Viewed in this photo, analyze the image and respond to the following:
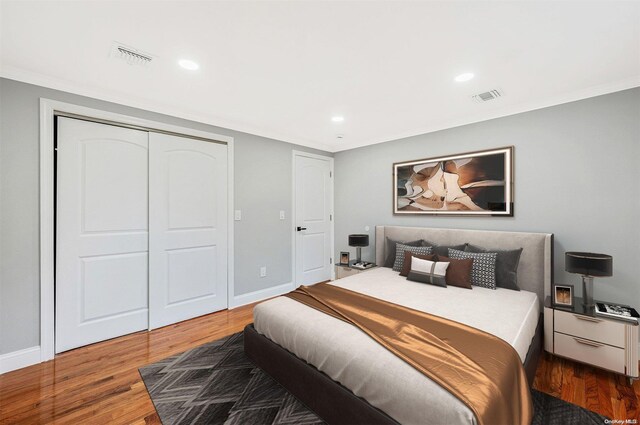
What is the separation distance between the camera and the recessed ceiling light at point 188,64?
2.08 m

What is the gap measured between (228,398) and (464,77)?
10.3 feet

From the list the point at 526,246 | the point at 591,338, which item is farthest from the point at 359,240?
the point at 591,338

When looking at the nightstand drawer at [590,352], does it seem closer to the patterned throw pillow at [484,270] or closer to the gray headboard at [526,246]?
the gray headboard at [526,246]

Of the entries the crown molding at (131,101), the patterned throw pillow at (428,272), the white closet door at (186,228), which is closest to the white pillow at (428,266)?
the patterned throw pillow at (428,272)

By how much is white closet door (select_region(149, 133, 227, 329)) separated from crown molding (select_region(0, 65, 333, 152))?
28 centimetres

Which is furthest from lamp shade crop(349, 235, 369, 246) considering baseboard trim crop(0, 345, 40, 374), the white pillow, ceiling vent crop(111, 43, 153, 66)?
baseboard trim crop(0, 345, 40, 374)

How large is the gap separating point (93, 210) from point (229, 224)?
1.39 m

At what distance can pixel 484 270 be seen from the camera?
2.74m

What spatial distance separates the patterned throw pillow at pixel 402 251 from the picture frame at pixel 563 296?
119 cm

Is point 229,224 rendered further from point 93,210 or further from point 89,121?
point 89,121

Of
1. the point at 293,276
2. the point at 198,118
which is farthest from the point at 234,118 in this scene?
the point at 293,276

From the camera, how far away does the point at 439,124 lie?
11.5 ft

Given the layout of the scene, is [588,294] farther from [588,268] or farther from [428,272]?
[428,272]

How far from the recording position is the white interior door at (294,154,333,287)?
Result: 4.41 meters
